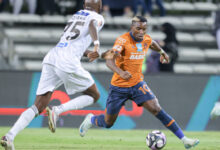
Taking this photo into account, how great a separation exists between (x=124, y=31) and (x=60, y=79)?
9933 mm

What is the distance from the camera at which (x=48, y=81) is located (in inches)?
304

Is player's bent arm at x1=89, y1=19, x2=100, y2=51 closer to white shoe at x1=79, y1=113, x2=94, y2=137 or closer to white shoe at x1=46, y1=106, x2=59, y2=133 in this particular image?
white shoe at x1=46, y1=106, x2=59, y2=133

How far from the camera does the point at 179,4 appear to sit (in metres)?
18.3

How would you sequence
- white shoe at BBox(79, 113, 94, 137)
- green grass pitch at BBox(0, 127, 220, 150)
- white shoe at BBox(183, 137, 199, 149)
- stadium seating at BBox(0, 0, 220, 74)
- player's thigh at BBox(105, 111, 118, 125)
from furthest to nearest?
stadium seating at BBox(0, 0, 220, 74) → white shoe at BBox(79, 113, 94, 137) → player's thigh at BBox(105, 111, 118, 125) → green grass pitch at BBox(0, 127, 220, 150) → white shoe at BBox(183, 137, 199, 149)

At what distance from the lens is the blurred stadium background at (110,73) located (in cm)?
1263

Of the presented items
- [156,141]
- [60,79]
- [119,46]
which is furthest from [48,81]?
[156,141]

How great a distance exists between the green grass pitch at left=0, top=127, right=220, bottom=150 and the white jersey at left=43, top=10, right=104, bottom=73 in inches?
55.1

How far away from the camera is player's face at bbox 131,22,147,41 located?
8.42 meters

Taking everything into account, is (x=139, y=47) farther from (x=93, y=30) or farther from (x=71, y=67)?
(x=71, y=67)

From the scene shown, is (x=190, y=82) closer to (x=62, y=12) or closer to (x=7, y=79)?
(x=7, y=79)

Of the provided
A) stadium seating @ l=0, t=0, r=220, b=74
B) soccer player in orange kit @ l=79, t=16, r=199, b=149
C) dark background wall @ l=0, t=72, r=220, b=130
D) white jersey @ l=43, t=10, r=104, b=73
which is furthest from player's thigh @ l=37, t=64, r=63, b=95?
stadium seating @ l=0, t=0, r=220, b=74

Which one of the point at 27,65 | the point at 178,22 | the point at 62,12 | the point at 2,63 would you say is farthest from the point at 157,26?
the point at 2,63

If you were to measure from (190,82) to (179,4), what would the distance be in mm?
5876

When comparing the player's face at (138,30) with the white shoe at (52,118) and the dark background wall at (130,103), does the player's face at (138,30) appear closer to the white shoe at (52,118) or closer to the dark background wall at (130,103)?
the white shoe at (52,118)
